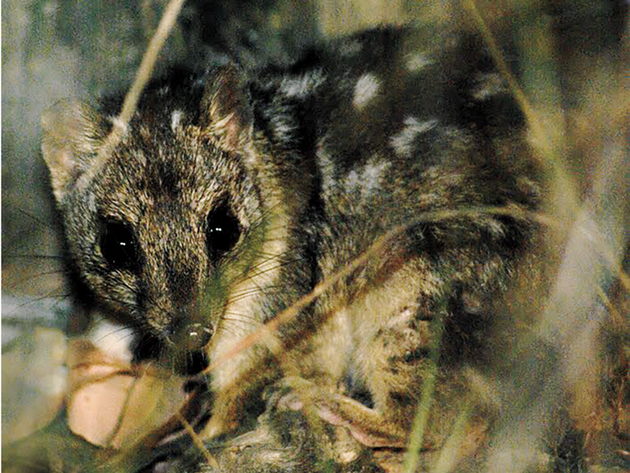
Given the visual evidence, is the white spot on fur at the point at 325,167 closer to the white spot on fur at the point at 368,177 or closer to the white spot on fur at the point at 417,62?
the white spot on fur at the point at 368,177

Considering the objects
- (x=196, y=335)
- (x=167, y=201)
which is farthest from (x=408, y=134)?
(x=196, y=335)

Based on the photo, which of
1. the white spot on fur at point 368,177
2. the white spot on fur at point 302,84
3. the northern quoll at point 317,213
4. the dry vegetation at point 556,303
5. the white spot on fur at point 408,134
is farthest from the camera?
the white spot on fur at point 302,84

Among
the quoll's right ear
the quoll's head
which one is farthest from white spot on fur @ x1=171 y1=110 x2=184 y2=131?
the quoll's right ear

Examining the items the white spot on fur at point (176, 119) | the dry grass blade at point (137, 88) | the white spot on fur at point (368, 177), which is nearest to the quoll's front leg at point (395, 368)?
the white spot on fur at point (368, 177)

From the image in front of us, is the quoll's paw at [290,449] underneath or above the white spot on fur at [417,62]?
underneath

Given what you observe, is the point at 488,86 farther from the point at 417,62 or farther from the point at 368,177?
the point at 368,177

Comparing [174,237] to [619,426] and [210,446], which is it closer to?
[210,446]
